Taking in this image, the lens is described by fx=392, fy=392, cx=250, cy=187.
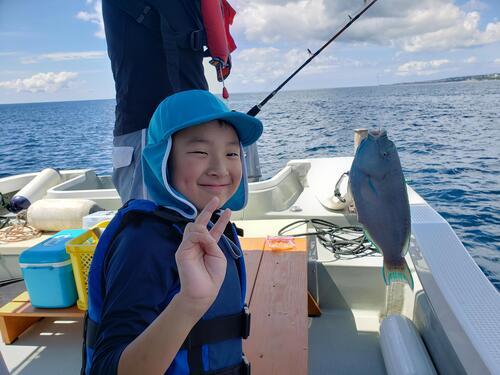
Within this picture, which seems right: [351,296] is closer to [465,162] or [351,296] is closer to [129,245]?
[129,245]

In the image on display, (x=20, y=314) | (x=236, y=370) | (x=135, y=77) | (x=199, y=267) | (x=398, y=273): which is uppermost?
(x=135, y=77)

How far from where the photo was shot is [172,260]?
3.54 feet

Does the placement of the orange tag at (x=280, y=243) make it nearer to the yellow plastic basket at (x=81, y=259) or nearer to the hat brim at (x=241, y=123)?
the yellow plastic basket at (x=81, y=259)

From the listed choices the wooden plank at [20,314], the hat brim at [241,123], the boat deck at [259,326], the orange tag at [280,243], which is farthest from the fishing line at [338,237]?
the hat brim at [241,123]

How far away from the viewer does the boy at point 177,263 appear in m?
0.90

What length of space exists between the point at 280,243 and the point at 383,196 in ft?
6.49

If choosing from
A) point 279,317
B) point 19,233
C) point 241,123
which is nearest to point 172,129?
point 241,123

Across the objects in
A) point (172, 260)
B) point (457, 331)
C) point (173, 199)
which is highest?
point (173, 199)

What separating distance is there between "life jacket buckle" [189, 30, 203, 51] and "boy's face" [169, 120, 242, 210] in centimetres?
123

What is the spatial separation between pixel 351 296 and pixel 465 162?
34.3 feet

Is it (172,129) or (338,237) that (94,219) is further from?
(172,129)

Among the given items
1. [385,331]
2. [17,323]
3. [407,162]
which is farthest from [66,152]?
[385,331]

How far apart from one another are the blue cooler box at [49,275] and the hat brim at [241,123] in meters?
1.86

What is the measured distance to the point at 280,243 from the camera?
3223mm
